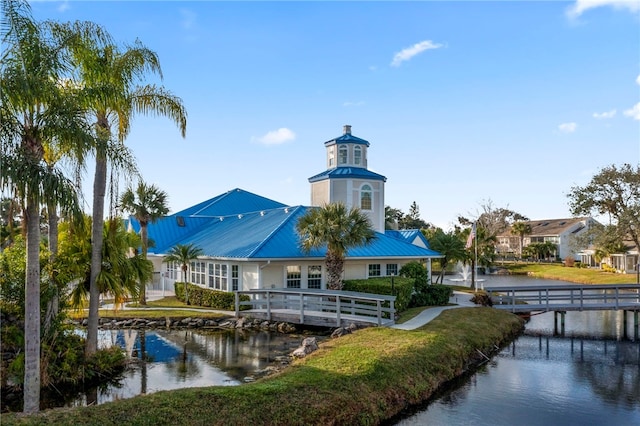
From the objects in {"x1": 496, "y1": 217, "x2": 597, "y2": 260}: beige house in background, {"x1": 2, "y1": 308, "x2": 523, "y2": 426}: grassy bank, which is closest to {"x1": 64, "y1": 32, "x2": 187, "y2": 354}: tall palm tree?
{"x1": 2, "y1": 308, "x2": 523, "y2": 426}: grassy bank

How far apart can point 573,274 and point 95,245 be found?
50.8 m

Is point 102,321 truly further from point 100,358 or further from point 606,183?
point 606,183

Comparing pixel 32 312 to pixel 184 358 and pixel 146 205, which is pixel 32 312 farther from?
pixel 146 205

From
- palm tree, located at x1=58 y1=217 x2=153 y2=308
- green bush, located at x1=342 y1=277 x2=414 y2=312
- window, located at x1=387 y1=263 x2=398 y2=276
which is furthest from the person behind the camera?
window, located at x1=387 y1=263 x2=398 y2=276

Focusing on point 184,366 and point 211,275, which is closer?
point 184,366

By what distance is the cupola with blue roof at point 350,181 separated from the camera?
31.0 m

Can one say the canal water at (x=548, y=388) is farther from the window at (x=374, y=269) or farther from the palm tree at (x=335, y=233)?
the window at (x=374, y=269)

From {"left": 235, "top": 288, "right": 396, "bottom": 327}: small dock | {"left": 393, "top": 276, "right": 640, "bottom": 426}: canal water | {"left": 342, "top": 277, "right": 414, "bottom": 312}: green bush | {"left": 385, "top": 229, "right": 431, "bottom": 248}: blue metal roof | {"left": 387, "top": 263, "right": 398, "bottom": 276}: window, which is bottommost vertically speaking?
{"left": 393, "top": 276, "right": 640, "bottom": 426}: canal water

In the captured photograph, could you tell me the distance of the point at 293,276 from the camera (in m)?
26.4

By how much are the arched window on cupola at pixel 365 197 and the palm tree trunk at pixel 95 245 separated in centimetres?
1885

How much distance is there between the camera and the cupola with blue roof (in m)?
31.0

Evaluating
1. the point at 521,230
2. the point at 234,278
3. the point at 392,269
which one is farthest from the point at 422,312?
the point at 521,230

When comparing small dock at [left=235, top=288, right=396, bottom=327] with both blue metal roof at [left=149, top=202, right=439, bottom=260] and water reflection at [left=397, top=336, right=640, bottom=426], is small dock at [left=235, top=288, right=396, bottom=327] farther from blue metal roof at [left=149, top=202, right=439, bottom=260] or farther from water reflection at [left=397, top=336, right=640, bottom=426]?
water reflection at [left=397, top=336, right=640, bottom=426]

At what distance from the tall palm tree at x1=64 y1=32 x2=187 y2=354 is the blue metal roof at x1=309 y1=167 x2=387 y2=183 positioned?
16.1 meters
